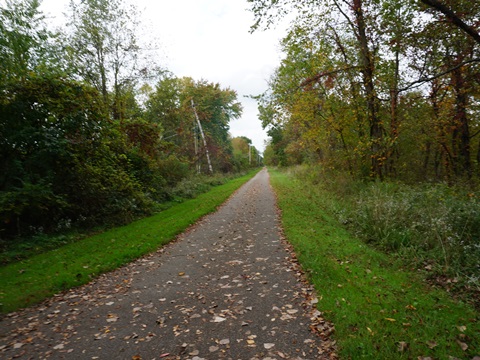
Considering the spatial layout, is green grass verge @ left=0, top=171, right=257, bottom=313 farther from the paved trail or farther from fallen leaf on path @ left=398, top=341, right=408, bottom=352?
fallen leaf on path @ left=398, top=341, right=408, bottom=352


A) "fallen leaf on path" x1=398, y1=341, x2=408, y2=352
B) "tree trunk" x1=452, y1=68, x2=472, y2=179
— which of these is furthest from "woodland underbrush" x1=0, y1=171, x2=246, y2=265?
"tree trunk" x1=452, y1=68, x2=472, y2=179

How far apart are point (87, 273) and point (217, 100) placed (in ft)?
125

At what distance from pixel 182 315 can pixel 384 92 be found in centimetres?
1380

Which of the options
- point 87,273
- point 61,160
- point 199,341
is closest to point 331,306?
point 199,341

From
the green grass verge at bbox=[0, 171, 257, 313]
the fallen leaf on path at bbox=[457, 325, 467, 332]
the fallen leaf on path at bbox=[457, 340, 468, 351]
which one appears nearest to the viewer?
the fallen leaf on path at bbox=[457, 340, 468, 351]

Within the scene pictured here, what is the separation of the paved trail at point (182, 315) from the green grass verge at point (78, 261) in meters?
0.40

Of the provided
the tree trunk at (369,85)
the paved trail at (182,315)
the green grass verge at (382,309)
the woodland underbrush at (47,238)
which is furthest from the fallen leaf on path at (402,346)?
the woodland underbrush at (47,238)

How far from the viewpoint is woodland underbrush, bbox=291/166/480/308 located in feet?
17.9

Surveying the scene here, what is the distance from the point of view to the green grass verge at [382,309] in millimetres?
3479

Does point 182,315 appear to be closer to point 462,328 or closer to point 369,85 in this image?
point 462,328

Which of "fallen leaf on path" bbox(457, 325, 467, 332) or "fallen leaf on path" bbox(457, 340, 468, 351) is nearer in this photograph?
"fallen leaf on path" bbox(457, 340, 468, 351)

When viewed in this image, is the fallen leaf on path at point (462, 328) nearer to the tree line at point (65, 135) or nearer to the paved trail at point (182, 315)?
the paved trail at point (182, 315)

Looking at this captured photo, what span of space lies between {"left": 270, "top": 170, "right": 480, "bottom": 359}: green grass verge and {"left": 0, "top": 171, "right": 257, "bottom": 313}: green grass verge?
498 centimetres

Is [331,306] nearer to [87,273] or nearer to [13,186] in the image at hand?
[87,273]
